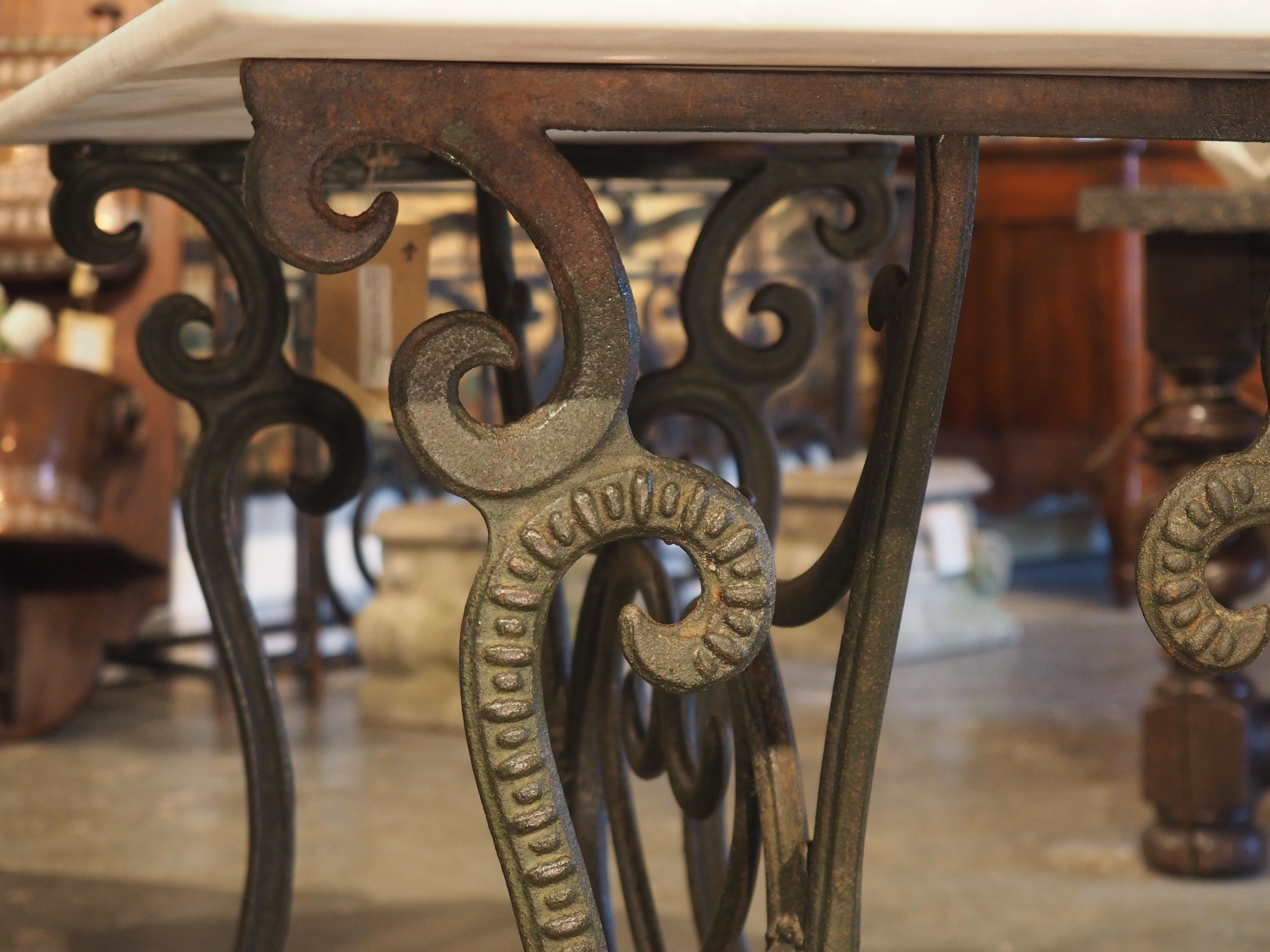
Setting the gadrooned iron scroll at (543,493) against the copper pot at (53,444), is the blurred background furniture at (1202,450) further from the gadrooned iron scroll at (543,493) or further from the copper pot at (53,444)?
the copper pot at (53,444)

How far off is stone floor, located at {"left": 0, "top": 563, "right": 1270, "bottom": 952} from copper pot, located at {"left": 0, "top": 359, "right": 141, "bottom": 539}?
0.40 m

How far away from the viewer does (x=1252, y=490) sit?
75cm

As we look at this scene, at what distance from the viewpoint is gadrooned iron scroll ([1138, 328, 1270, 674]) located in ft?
2.42

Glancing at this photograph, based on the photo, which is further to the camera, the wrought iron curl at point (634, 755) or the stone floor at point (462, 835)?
the stone floor at point (462, 835)

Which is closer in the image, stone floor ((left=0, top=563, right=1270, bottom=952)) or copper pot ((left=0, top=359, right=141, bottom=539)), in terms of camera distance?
stone floor ((left=0, top=563, right=1270, bottom=952))

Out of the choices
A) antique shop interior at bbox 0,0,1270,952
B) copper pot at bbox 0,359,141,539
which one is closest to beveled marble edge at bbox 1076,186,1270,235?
antique shop interior at bbox 0,0,1270,952

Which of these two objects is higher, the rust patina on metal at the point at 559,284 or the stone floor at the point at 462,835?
the rust patina on metal at the point at 559,284

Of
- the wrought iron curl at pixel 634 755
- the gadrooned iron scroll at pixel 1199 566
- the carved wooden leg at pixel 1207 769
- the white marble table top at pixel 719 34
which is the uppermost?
the white marble table top at pixel 719 34

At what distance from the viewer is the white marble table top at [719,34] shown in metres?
0.59

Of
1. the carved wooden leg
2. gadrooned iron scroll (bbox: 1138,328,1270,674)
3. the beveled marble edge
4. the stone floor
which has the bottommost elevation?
the stone floor

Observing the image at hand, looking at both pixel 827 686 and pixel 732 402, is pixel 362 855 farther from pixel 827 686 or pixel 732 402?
pixel 827 686

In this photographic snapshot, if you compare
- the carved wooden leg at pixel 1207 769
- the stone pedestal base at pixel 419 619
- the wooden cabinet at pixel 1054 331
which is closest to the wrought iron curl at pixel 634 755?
the carved wooden leg at pixel 1207 769

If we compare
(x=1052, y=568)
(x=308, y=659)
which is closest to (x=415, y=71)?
(x=308, y=659)

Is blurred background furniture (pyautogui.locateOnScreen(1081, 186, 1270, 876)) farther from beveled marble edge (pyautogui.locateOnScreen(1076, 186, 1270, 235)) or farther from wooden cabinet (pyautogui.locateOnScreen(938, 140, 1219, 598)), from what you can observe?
wooden cabinet (pyautogui.locateOnScreen(938, 140, 1219, 598))
